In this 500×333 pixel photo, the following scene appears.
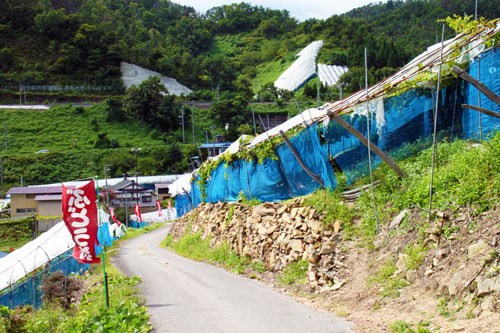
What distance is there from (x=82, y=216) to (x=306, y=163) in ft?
17.1

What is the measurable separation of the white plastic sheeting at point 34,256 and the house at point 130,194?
33662mm

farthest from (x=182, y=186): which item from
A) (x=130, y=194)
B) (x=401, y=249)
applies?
(x=130, y=194)

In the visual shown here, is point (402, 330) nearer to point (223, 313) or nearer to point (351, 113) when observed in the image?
point (223, 313)

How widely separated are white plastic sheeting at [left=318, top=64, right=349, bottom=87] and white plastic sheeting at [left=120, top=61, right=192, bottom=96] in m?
31.0

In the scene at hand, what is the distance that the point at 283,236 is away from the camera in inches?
441

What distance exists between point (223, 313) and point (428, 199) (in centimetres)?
398

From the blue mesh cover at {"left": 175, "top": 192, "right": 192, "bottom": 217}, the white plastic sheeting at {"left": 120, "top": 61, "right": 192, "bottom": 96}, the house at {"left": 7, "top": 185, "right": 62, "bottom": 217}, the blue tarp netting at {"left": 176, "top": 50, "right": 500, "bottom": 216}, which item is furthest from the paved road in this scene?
the white plastic sheeting at {"left": 120, "top": 61, "right": 192, "bottom": 96}

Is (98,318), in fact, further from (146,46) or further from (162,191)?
(146,46)

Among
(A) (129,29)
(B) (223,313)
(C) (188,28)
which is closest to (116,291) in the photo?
(B) (223,313)

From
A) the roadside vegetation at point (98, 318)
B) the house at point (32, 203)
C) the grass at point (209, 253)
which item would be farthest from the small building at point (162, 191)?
the roadside vegetation at point (98, 318)

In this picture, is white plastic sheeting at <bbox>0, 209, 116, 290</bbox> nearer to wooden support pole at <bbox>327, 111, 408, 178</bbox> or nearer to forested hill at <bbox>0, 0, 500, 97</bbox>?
wooden support pole at <bbox>327, 111, 408, 178</bbox>

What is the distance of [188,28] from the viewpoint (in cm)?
17275

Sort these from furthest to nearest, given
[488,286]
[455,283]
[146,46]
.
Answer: [146,46], [455,283], [488,286]

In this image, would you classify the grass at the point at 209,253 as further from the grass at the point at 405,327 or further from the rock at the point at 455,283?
the rock at the point at 455,283
